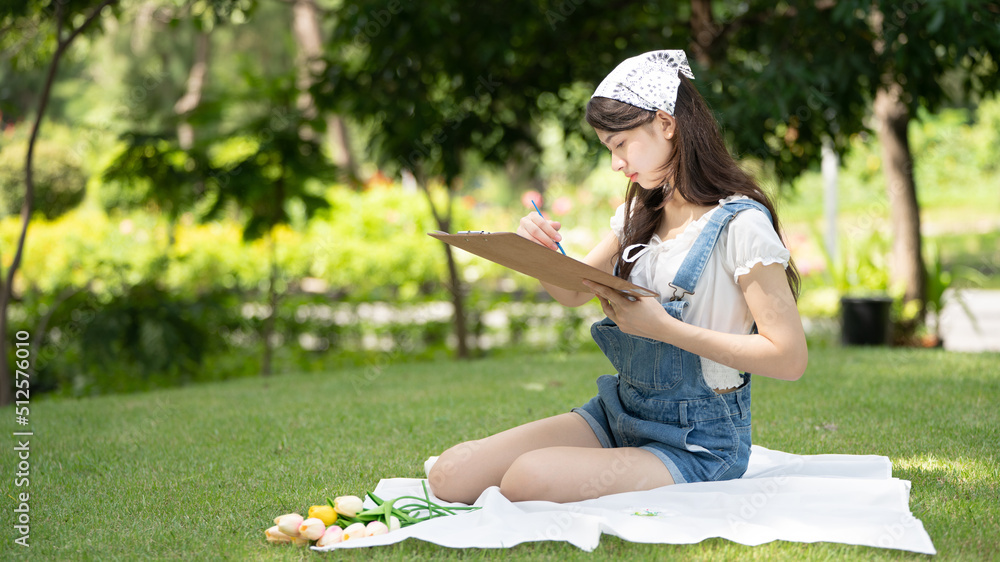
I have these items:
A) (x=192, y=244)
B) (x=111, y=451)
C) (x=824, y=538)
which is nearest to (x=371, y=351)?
(x=111, y=451)

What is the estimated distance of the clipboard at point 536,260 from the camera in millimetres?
1906

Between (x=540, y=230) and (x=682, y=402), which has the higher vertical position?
(x=540, y=230)

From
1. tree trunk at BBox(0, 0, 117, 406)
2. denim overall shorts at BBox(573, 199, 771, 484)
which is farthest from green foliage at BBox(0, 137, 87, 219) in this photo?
denim overall shorts at BBox(573, 199, 771, 484)

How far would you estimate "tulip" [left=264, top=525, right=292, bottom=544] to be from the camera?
214 centimetres

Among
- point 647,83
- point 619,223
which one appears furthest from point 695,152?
point 619,223

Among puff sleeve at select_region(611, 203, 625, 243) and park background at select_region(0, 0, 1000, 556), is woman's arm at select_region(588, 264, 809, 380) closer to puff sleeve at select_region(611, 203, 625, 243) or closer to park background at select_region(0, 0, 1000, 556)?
puff sleeve at select_region(611, 203, 625, 243)

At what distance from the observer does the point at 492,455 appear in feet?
7.91

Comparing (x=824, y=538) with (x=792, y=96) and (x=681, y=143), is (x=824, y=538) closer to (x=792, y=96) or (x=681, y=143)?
(x=681, y=143)

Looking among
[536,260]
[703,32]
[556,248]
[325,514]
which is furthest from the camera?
[703,32]

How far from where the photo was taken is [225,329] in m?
6.01

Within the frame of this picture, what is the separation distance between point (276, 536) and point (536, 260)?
987 millimetres

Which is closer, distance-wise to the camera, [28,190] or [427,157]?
[28,190]

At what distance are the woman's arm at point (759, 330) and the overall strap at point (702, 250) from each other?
0.13 meters

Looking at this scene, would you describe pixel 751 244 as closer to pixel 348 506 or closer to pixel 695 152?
pixel 695 152
